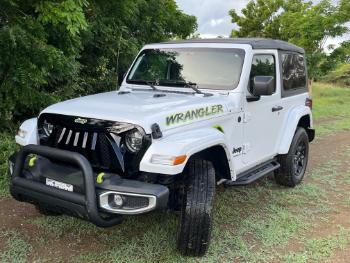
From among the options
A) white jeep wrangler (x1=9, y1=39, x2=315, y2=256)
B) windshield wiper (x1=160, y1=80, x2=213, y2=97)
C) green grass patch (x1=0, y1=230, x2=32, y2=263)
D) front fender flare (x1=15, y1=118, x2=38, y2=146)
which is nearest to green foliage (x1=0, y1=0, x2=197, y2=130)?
windshield wiper (x1=160, y1=80, x2=213, y2=97)

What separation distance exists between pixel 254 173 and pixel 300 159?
157cm

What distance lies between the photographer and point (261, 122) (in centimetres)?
491

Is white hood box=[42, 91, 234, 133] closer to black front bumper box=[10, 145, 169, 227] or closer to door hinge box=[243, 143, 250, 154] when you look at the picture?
black front bumper box=[10, 145, 169, 227]

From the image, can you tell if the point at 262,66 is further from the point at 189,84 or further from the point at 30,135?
the point at 30,135

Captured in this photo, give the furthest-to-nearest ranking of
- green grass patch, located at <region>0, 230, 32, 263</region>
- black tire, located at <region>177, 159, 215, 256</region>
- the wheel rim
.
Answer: the wheel rim < green grass patch, located at <region>0, 230, 32, 263</region> < black tire, located at <region>177, 159, 215, 256</region>

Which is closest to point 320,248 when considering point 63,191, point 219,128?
point 219,128

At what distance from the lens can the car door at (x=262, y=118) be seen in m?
4.64

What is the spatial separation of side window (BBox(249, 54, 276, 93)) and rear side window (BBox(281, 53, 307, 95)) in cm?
32

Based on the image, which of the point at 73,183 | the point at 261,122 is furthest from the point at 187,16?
the point at 73,183

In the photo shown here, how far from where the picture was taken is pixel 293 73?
5.86 m

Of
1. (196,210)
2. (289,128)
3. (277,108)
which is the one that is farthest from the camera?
(289,128)

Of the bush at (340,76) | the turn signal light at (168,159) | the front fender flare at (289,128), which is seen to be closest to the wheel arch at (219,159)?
the turn signal light at (168,159)

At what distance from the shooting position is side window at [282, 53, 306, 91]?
560cm

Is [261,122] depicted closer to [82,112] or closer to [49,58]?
[82,112]
